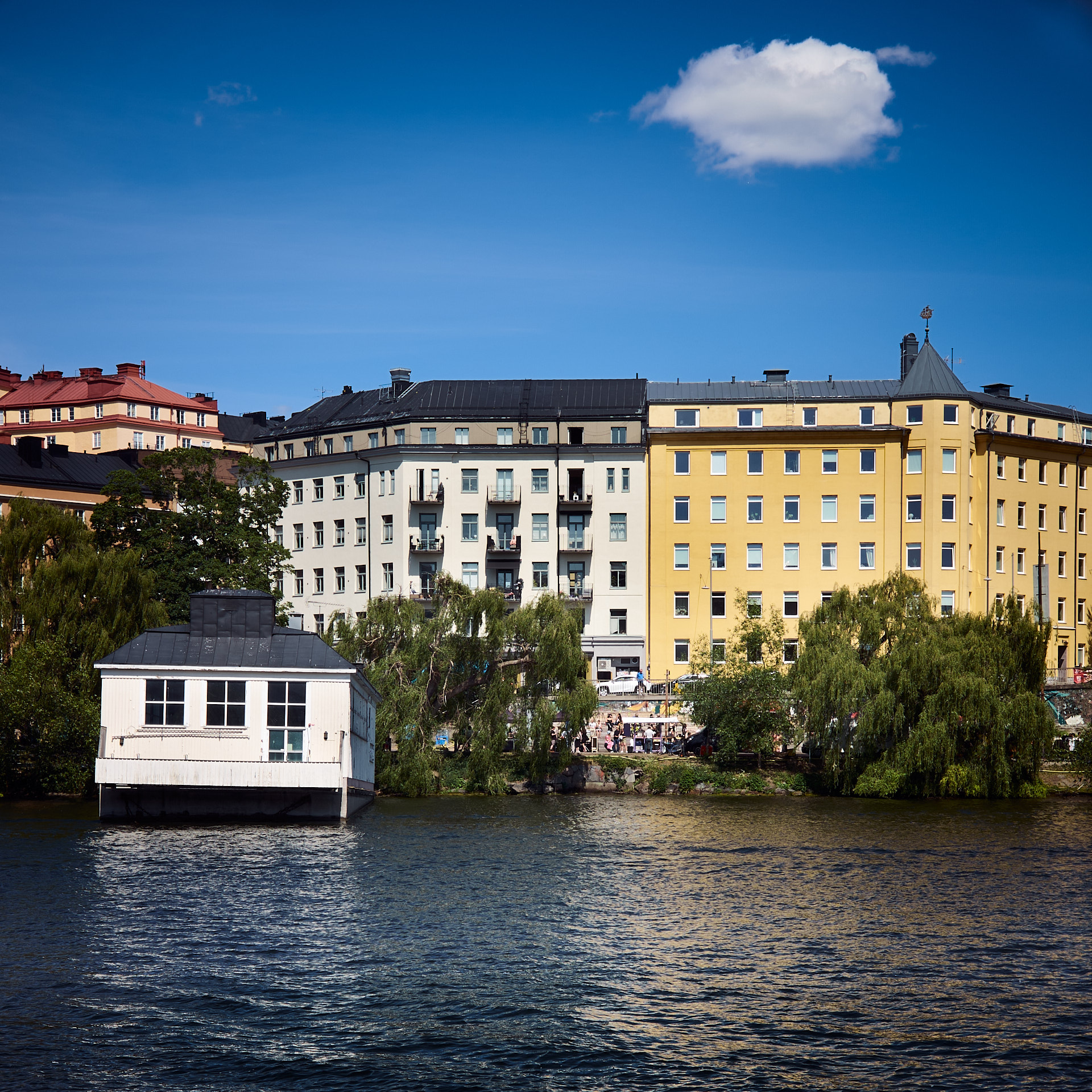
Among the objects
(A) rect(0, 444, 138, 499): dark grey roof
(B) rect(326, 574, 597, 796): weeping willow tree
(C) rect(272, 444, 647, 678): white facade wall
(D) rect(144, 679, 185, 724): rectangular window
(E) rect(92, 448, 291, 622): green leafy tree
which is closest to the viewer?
(D) rect(144, 679, 185, 724): rectangular window

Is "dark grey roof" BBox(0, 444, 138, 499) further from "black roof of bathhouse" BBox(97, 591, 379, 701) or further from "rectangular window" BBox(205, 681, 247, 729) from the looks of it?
"rectangular window" BBox(205, 681, 247, 729)

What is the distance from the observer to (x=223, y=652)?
57.0 meters

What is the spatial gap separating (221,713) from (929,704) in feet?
118

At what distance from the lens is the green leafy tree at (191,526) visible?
81.9 metres

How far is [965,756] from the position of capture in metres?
71.9

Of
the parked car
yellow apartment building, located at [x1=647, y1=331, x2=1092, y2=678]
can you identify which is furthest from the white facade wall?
the parked car

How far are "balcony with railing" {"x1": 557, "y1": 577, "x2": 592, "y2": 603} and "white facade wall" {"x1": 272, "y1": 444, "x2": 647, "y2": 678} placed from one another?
0.16 m

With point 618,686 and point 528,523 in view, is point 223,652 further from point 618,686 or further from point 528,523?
point 528,523

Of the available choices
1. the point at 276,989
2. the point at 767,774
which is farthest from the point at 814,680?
the point at 276,989

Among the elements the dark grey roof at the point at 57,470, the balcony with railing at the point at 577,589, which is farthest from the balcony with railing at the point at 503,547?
the dark grey roof at the point at 57,470

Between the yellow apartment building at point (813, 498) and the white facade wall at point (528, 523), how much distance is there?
183 cm

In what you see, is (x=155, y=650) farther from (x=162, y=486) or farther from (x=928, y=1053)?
(x=928, y=1053)

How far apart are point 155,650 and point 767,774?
36.4 meters

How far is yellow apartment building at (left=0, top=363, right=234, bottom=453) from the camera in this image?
5945 inches
